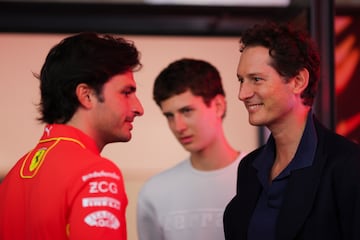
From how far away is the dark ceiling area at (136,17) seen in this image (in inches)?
154

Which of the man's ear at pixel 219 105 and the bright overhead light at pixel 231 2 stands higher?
the bright overhead light at pixel 231 2

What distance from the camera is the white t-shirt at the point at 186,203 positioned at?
2.94m

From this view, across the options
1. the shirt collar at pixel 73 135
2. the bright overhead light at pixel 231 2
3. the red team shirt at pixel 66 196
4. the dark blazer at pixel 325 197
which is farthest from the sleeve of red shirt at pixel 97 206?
the bright overhead light at pixel 231 2

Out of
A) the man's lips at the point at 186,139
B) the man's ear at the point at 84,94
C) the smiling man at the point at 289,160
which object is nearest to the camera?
the man's ear at the point at 84,94

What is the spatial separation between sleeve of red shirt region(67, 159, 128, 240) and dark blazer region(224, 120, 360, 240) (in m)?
0.62

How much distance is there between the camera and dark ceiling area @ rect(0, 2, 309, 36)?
391cm

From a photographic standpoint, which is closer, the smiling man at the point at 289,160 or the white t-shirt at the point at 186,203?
the smiling man at the point at 289,160

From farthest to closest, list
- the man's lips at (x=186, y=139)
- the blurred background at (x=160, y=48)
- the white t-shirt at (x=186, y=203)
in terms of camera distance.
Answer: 1. the blurred background at (x=160, y=48)
2. the man's lips at (x=186, y=139)
3. the white t-shirt at (x=186, y=203)

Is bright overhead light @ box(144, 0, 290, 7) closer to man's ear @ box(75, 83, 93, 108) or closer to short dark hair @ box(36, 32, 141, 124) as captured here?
short dark hair @ box(36, 32, 141, 124)

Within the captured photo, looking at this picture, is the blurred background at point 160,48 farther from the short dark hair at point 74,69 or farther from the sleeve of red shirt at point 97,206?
the sleeve of red shirt at point 97,206

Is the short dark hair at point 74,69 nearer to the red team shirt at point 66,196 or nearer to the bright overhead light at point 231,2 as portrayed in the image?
the red team shirt at point 66,196

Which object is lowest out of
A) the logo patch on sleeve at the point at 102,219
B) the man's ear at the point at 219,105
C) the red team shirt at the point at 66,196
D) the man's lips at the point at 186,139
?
the logo patch on sleeve at the point at 102,219

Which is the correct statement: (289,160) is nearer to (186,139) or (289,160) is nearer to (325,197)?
(325,197)

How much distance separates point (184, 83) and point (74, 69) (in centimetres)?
120
